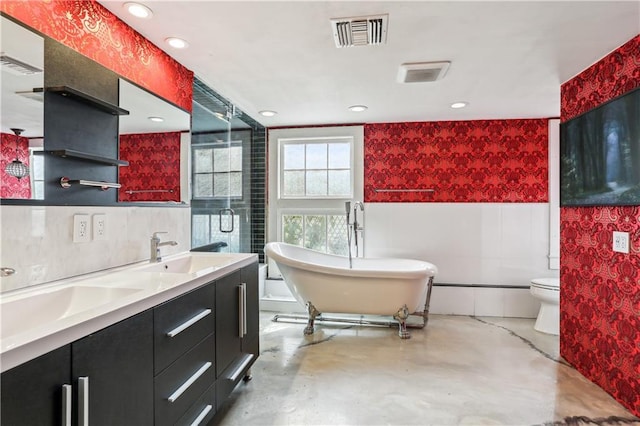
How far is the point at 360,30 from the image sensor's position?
1.88 metres

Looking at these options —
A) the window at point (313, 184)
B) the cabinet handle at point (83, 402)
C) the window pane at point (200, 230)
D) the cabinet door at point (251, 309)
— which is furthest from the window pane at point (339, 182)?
the cabinet handle at point (83, 402)

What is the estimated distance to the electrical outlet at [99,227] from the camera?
1.64m

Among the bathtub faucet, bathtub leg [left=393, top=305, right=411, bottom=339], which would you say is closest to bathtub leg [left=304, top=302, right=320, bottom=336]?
bathtub leg [left=393, top=305, right=411, bottom=339]

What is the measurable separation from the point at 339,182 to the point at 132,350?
3.26 m

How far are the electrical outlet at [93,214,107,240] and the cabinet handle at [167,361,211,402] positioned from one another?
0.79m

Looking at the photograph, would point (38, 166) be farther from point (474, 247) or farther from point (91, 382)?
point (474, 247)

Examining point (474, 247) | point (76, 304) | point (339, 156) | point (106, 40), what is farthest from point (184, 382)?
point (474, 247)

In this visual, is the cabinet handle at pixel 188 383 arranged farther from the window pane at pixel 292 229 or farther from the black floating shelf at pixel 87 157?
the window pane at pixel 292 229

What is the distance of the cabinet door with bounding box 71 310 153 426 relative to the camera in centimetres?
98

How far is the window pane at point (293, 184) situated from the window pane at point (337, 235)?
504 mm

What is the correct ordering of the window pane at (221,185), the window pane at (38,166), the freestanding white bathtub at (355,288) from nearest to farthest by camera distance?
the window pane at (38,166) < the freestanding white bathtub at (355,288) < the window pane at (221,185)

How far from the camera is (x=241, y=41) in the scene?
6.66ft

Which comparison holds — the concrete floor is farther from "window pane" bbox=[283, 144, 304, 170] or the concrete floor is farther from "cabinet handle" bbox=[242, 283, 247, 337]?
"window pane" bbox=[283, 144, 304, 170]

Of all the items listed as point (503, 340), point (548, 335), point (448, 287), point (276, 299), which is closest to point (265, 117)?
point (276, 299)
